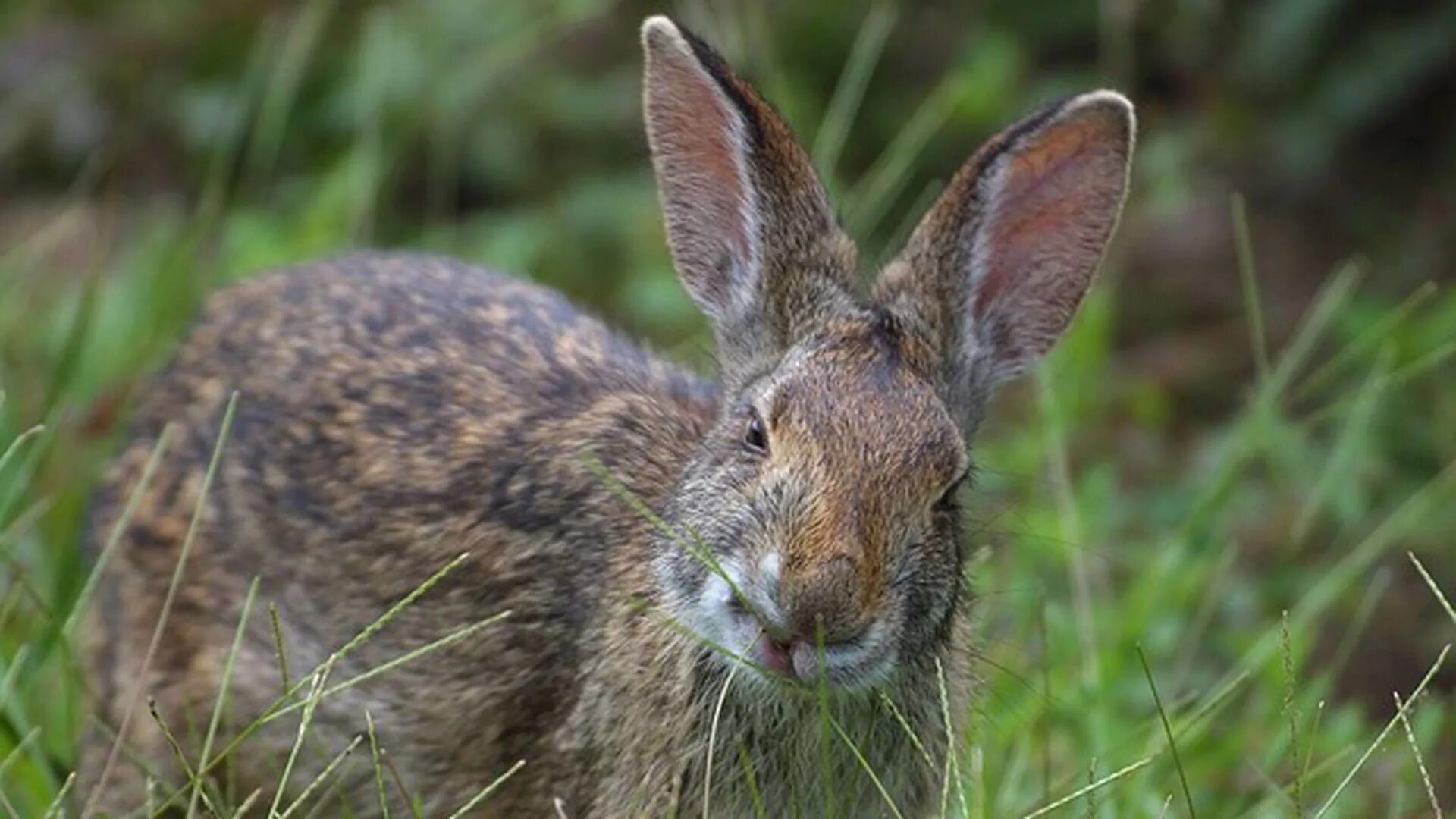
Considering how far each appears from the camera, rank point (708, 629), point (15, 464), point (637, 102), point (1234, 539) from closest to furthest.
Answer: point (708, 629) → point (15, 464) → point (1234, 539) → point (637, 102)

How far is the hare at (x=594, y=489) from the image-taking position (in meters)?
5.06

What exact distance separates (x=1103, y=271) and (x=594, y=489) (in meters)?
3.75

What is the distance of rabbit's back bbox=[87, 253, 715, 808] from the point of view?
5.70 meters

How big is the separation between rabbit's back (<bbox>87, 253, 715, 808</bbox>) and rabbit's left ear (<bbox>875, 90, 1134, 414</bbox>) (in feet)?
1.95

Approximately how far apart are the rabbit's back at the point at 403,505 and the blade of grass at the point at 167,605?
1.3 inches

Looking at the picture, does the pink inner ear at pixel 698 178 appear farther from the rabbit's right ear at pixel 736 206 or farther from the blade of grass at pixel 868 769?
the blade of grass at pixel 868 769

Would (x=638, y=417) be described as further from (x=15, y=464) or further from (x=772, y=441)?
(x=15, y=464)

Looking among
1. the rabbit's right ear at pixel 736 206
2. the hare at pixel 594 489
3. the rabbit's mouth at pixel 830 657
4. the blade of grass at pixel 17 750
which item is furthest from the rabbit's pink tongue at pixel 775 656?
the blade of grass at pixel 17 750

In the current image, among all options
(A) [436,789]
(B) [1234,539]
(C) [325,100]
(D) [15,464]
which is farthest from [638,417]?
(C) [325,100]

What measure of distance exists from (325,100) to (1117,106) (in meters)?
4.48

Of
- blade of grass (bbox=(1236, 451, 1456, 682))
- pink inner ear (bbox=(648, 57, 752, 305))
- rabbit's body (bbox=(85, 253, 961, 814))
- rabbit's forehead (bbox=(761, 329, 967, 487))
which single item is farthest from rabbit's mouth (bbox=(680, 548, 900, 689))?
blade of grass (bbox=(1236, 451, 1456, 682))

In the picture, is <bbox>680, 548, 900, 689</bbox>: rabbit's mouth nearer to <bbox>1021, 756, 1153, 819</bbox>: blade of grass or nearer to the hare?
the hare

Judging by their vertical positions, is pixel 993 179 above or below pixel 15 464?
above

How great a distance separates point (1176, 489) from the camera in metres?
8.08
